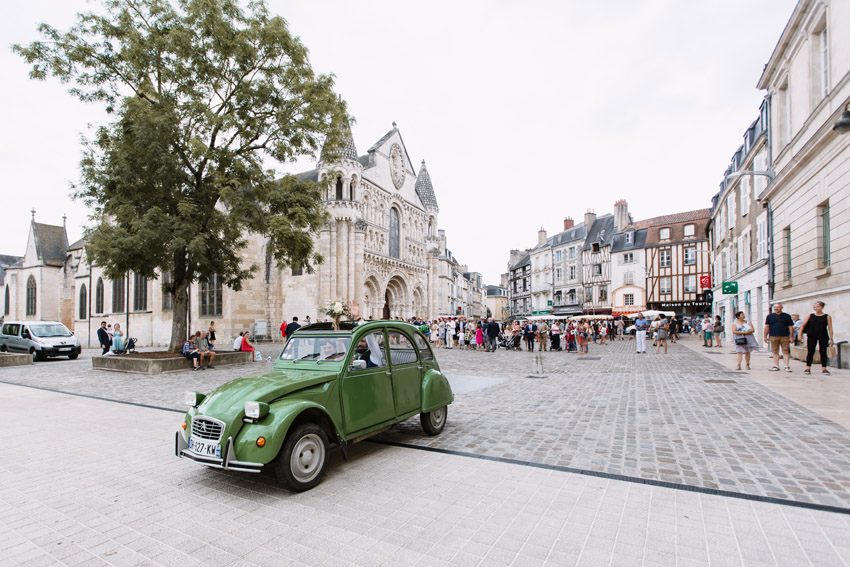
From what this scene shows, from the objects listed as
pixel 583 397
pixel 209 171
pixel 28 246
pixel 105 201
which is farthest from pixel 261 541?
pixel 28 246

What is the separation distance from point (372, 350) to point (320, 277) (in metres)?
24.1

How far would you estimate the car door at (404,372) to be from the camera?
15.9 ft

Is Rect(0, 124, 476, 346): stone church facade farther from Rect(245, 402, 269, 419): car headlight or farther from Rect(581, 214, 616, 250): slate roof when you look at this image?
Rect(245, 402, 269, 419): car headlight

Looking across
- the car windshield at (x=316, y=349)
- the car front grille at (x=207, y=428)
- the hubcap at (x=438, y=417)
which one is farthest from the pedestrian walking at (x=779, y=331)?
the car front grille at (x=207, y=428)

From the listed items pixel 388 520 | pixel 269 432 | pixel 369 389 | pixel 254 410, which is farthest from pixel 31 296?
pixel 388 520

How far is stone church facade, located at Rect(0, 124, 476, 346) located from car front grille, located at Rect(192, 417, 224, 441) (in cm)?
1877

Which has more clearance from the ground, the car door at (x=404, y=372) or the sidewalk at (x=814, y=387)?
the car door at (x=404, y=372)

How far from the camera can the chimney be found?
42719 millimetres

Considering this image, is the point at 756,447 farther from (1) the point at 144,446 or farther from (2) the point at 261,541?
(1) the point at 144,446

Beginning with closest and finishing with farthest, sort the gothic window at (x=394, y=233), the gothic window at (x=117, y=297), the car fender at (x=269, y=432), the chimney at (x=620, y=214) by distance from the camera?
the car fender at (x=269, y=432)
the gothic window at (x=117, y=297)
the gothic window at (x=394, y=233)
the chimney at (x=620, y=214)

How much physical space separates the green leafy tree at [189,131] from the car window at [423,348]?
8.79 m

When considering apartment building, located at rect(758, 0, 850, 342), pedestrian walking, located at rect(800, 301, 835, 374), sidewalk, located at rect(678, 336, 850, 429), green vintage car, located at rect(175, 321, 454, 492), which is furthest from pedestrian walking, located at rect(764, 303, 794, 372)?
green vintage car, located at rect(175, 321, 454, 492)

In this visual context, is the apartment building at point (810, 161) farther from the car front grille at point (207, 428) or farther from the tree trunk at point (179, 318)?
the tree trunk at point (179, 318)

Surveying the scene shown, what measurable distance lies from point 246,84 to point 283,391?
13364 mm
